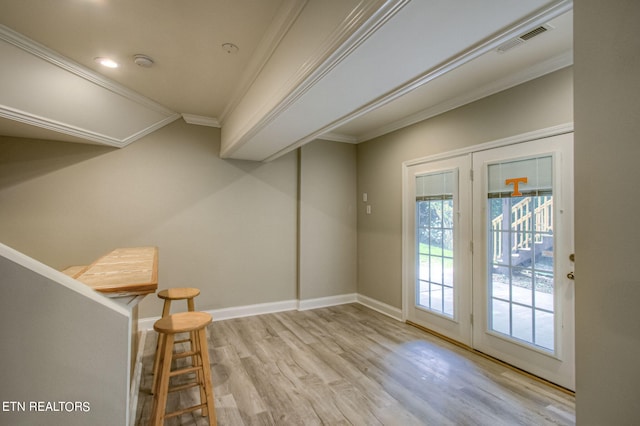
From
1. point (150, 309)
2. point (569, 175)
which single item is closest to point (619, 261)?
point (569, 175)

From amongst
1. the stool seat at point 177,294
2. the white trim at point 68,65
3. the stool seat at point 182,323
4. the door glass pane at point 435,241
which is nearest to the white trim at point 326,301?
the door glass pane at point 435,241

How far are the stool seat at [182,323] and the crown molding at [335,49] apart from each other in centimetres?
158

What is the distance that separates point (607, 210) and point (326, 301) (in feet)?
13.6

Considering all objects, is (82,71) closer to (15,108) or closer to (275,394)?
(15,108)

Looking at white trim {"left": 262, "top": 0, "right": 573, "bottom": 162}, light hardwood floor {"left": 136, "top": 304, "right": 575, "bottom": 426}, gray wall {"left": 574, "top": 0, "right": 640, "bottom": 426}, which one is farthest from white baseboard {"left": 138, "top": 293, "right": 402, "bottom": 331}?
gray wall {"left": 574, "top": 0, "right": 640, "bottom": 426}

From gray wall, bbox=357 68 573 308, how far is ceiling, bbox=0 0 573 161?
0.50 feet

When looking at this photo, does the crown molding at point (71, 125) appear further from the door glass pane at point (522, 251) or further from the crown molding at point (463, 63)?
the door glass pane at point (522, 251)

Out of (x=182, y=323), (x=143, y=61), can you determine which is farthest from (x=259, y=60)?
(x=182, y=323)

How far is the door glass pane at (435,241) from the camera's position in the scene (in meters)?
3.40

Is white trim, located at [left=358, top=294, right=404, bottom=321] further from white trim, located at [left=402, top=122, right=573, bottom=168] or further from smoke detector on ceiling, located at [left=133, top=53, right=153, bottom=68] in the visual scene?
smoke detector on ceiling, located at [left=133, top=53, right=153, bottom=68]

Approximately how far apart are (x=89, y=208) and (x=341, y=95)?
3.20 metres

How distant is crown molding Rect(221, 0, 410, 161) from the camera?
3.92ft

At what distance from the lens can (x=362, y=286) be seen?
4770 millimetres

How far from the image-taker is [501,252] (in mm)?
2891
